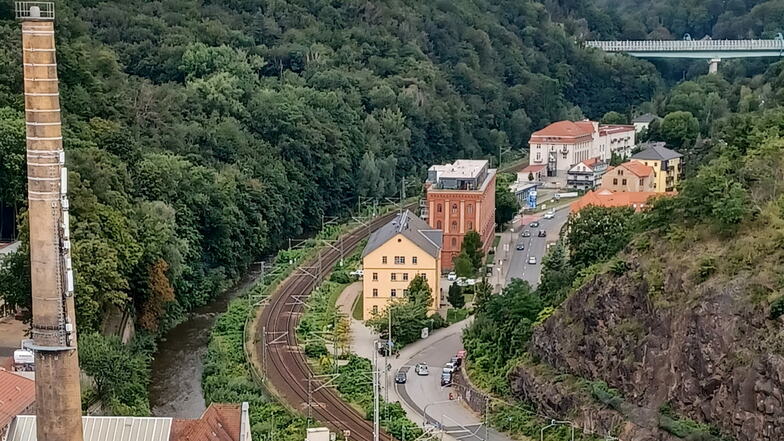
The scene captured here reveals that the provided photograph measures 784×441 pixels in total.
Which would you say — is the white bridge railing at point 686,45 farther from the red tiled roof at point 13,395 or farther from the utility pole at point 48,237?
the utility pole at point 48,237

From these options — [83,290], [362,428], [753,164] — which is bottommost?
[362,428]

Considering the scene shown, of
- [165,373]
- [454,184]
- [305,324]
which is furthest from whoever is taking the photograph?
[454,184]

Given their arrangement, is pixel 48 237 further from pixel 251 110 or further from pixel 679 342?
pixel 251 110

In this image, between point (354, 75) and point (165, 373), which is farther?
point (354, 75)

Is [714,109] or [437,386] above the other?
[714,109]

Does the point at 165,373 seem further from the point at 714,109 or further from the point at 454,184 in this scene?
the point at 714,109

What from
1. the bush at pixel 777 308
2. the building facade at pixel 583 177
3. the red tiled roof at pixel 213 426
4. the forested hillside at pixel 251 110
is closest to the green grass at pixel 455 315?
the forested hillside at pixel 251 110

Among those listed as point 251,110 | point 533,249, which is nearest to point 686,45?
point 251,110

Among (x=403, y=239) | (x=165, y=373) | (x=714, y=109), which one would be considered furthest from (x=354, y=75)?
(x=165, y=373)
